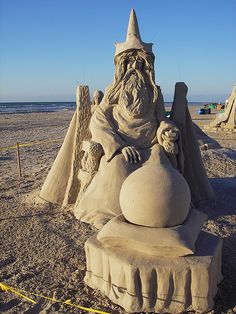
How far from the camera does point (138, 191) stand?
3301 mm

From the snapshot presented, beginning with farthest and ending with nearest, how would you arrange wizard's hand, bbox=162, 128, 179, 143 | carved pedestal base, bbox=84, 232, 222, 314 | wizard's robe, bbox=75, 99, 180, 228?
wizard's hand, bbox=162, 128, 179, 143 < wizard's robe, bbox=75, 99, 180, 228 < carved pedestal base, bbox=84, 232, 222, 314

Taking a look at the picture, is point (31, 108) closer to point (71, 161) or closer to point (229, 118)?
point (229, 118)

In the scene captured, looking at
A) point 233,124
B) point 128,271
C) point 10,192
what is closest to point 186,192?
point 128,271

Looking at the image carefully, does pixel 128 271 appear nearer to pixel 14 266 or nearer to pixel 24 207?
pixel 14 266

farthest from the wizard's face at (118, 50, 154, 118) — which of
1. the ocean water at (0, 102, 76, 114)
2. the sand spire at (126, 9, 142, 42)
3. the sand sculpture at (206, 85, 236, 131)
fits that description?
the ocean water at (0, 102, 76, 114)

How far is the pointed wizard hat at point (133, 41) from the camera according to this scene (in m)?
5.18

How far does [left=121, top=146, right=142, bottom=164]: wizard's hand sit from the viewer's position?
16.5 feet

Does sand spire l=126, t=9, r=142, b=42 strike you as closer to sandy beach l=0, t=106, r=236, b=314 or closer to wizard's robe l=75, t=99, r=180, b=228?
wizard's robe l=75, t=99, r=180, b=228

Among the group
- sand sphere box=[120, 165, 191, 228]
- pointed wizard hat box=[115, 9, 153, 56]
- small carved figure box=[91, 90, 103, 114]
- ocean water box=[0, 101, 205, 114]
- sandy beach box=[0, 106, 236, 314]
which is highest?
pointed wizard hat box=[115, 9, 153, 56]

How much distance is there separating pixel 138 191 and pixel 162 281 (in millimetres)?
780

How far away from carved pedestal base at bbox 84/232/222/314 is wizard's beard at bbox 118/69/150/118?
7.89 feet

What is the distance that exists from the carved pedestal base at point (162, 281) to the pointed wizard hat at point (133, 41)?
2.99 meters

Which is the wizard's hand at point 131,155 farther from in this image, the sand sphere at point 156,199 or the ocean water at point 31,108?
the ocean water at point 31,108

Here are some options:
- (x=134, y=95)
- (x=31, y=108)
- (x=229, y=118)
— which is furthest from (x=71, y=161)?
(x=31, y=108)
